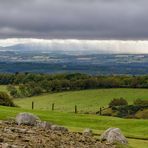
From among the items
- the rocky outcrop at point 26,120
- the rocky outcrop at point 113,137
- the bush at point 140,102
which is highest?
the rocky outcrop at point 26,120

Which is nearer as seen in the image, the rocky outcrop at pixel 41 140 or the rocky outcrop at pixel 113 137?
the rocky outcrop at pixel 41 140

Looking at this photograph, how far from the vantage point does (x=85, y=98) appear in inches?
5084

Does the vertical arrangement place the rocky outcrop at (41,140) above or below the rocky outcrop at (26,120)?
below

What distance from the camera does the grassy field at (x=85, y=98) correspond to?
12104 cm

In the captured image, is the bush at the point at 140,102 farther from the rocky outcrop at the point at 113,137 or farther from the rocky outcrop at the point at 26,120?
the rocky outcrop at the point at 113,137

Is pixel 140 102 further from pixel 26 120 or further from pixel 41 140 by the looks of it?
pixel 41 140

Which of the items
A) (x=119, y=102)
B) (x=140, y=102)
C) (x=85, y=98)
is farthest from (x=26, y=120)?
(x=85, y=98)

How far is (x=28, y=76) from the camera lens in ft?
576

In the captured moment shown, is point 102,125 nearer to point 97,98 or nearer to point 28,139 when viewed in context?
point 28,139

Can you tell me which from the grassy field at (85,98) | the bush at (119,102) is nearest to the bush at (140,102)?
the bush at (119,102)

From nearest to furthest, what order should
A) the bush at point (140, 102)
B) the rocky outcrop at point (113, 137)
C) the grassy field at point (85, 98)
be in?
the rocky outcrop at point (113, 137), the bush at point (140, 102), the grassy field at point (85, 98)

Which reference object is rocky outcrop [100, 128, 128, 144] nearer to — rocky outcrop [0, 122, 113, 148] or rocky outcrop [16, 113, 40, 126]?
rocky outcrop [0, 122, 113, 148]

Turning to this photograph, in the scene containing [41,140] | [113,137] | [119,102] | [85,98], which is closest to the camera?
[41,140]

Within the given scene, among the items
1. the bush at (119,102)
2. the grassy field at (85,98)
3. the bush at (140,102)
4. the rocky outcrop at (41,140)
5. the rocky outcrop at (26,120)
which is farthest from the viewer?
the grassy field at (85,98)
